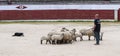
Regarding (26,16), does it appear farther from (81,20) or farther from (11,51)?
(11,51)

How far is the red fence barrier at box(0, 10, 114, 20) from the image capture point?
3888 cm

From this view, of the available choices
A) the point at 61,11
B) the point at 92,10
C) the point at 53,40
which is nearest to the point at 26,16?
the point at 61,11

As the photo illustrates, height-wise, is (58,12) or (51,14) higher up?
(58,12)

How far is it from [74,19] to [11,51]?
23.9 metres

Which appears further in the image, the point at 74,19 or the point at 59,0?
the point at 59,0

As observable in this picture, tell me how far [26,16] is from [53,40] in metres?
22.7

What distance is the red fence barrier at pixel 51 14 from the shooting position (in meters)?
38.9

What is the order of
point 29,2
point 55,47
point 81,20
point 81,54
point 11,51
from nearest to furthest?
point 81,54
point 11,51
point 55,47
point 81,20
point 29,2

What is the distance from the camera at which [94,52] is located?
14906 mm

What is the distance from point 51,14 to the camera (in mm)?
39844

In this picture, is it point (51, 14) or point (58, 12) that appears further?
point (51, 14)

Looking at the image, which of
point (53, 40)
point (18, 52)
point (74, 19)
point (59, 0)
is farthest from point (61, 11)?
point (18, 52)

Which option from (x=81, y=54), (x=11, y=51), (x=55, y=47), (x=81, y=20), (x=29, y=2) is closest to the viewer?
(x=81, y=54)

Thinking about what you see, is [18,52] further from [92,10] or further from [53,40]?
[92,10]
